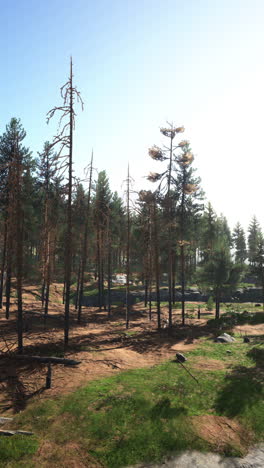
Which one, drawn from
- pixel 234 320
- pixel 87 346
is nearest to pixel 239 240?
pixel 234 320

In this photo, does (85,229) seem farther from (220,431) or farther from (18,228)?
(220,431)

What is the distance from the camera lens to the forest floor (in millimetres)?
8266

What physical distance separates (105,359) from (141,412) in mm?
5686

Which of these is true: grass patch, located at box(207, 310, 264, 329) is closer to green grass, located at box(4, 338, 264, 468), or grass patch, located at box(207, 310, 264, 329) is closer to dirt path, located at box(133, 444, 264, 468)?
green grass, located at box(4, 338, 264, 468)

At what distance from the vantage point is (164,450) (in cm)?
764

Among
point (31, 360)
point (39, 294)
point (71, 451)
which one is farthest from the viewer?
point (39, 294)

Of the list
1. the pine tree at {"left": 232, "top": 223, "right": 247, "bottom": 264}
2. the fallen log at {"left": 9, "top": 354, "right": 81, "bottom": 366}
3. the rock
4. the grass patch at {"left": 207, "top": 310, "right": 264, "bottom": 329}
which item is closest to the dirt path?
the fallen log at {"left": 9, "top": 354, "right": 81, "bottom": 366}

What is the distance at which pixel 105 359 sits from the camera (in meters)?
14.7

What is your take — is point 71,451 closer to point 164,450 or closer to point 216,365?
point 164,450

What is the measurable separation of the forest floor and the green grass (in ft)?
0.48

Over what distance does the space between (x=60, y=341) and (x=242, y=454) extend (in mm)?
12451

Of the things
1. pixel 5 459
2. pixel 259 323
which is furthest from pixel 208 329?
pixel 5 459

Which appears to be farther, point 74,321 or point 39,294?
point 39,294

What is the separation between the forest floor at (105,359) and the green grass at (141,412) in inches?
5.8
